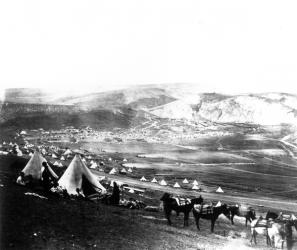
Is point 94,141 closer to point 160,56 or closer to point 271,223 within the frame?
point 160,56

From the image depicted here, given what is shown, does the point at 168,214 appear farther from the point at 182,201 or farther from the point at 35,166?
the point at 35,166

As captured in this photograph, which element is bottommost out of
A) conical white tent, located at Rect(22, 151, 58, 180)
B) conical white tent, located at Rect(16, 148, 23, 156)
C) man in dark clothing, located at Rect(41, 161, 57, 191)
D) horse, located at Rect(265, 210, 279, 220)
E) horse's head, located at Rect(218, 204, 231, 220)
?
horse, located at Rect(265, 210, 279, 220)

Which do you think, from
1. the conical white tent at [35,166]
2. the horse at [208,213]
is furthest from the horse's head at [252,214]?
the conical white tent at [35,166]

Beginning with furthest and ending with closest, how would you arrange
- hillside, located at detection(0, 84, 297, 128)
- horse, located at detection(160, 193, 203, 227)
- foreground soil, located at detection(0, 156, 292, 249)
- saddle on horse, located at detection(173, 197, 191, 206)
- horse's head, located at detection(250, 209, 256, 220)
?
hillside, located at detection(0, 84, 297, 128) < horse's head, located at detection(250, 209, 256, 220) < saddle on horse, located at detection(173, 197, 191, 206) < horse, located at detection(160, 193, 203, 227) < foreground soil, located at detection(0, 156, 292, 249)

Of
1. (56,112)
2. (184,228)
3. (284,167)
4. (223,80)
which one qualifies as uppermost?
(223,80)

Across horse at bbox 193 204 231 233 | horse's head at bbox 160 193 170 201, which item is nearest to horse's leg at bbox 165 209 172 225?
horse's head at bbox 160 193 170 201

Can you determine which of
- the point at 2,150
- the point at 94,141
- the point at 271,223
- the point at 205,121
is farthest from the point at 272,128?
the point at 2,150

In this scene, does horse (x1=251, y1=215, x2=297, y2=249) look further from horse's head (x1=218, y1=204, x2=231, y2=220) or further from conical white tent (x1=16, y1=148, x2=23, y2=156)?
conical white tent (x1=16, y1=148, x2=23, y2=156)
